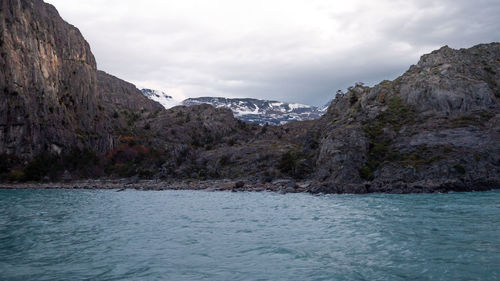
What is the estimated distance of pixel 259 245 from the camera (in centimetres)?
2542

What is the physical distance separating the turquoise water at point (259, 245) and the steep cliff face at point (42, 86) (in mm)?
86236

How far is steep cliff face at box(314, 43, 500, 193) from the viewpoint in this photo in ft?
232

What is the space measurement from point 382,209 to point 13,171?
103041mm

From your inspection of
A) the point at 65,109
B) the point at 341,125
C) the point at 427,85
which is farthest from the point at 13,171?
the point at 427,85

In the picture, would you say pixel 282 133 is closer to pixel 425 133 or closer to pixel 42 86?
pixel 425 133

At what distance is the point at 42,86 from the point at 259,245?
126 metres

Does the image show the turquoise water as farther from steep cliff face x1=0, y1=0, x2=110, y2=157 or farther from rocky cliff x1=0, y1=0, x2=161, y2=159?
rocky cliff x1=0, y1=0, x2=161, y2=159

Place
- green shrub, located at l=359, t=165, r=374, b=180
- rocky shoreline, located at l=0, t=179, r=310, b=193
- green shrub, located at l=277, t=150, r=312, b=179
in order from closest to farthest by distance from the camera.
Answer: rocky shoreline, located at l=0, t=179, r=310, b=193
green shrub, located at l=359, t=165, r=374, b=180
green shrub, located at l=277, t=150, r=312, b=179

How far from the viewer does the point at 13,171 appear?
343ft

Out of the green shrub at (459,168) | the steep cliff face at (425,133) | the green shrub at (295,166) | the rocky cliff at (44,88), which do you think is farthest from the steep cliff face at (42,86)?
the green shrub at (459,168)

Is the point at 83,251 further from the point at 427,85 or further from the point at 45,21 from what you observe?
the point at 45,21

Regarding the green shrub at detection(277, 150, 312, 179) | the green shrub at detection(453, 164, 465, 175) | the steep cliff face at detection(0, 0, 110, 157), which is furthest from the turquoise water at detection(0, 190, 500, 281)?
the steep cliff face at detection(0, 0, 110, 157)

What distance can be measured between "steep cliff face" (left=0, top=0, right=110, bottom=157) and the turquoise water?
283 ft

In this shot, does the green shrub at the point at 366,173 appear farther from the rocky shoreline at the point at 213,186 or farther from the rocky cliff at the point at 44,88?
the rocky cliff at the point at 44,88
